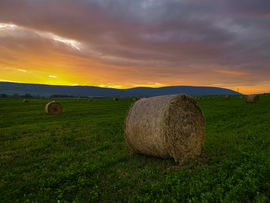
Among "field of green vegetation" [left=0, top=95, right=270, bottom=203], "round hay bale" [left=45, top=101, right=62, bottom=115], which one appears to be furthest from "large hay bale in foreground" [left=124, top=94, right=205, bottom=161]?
"round hay bale" [left=45, top=101, right=62, bottom=115]

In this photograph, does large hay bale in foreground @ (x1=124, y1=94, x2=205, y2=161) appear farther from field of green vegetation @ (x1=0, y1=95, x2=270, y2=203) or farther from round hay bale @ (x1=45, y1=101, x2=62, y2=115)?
round hay bale @ (x1=45, y1=101, x2=62, y2=115)

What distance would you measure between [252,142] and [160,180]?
6156 mm

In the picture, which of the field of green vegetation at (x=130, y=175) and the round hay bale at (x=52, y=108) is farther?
the round hay bale at (x=52, y=108)

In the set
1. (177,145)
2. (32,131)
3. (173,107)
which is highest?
(173,107)

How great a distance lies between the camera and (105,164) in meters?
7.04

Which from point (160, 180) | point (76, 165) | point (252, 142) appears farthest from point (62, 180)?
point (252, 142)

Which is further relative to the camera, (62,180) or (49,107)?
(49,107)

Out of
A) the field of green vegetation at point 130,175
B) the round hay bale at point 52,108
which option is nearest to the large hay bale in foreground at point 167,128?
the field of green vegetation at point 130,175

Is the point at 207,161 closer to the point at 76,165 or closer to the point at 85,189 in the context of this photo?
the point at 85,189

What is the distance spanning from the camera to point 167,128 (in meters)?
7.29

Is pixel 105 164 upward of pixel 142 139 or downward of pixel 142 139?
downward

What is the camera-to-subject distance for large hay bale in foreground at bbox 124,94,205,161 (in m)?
7.27

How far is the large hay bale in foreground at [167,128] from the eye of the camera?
23.9 ft

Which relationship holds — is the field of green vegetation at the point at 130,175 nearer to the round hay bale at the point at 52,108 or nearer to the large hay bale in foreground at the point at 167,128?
the large hay bale in foreground at the point at 167,128
